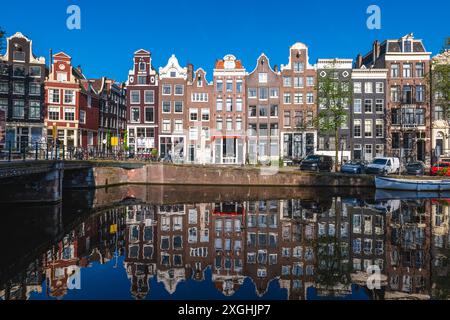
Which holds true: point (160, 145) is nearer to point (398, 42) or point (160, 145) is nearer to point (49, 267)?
point (398, 42)

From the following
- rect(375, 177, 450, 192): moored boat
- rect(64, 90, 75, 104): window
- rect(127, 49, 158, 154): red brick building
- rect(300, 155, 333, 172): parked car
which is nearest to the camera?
rect(375, 177, 450, 192): moored boat

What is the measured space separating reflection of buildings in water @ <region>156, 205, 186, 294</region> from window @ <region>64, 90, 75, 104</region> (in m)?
32.5

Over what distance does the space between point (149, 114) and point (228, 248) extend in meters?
40.6

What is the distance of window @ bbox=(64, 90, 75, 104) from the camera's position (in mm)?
51594

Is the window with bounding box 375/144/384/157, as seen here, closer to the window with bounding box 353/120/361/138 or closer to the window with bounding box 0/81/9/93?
the window with bounding box 353/120/361/138

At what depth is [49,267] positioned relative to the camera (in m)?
13.1

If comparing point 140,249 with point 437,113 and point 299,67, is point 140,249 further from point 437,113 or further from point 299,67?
point 437,113

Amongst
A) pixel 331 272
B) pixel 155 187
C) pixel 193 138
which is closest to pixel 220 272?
pixel 331 272

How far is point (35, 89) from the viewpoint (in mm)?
50344

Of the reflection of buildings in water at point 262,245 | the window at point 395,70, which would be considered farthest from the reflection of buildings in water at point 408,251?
the window at point 395,70

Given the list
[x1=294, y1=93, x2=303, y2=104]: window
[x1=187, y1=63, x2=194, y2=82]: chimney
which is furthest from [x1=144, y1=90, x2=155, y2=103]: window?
[x1=294, y1=93, x2=303, y2=104]: window

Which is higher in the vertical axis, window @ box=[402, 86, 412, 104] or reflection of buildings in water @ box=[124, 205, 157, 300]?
window @ box=[402, 86, 412, 104]

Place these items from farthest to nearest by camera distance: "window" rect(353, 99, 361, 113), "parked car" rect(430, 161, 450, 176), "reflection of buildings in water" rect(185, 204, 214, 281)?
"window" rect(353, 99, 361, 113) → "parked car" rect(430, 161, 450, 176) → "reflection of buildings in water" rect(185, 204, 214, 281)

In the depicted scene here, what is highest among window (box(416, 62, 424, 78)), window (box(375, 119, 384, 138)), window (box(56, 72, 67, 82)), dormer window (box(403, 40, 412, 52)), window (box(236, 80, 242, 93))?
dormer window (box(403, 40, 412, 52))
